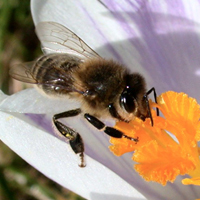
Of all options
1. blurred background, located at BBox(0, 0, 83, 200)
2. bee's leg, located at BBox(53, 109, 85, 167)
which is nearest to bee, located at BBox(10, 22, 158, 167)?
bee's leg, located at BBox(53, 109, 85, 167)

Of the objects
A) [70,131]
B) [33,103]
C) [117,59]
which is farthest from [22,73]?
[117,59]

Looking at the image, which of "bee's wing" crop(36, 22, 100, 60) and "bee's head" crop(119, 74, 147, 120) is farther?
"bee's wing" crop(36, 22, 100, 60)

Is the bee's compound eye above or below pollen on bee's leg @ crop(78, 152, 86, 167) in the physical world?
above

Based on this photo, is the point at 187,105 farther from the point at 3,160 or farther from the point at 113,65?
the point at 3,160

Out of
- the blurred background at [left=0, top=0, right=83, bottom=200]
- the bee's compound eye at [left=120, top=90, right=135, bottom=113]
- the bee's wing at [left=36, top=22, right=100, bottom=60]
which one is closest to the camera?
the bee's compound eye at [left=120, top=90, right=135, bottom=113]

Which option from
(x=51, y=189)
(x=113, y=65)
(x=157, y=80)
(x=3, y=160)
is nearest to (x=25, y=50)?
(x=3, y=160)

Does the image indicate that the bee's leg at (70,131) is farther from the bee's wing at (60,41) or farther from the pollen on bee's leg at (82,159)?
the bee's wing at (60,41)

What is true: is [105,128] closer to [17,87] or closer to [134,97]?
[134,97]

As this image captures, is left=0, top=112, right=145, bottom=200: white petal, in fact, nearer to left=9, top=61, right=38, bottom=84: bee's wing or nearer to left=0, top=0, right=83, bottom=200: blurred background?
left=9, top=61, right=38, bottom=84: bee's wing
